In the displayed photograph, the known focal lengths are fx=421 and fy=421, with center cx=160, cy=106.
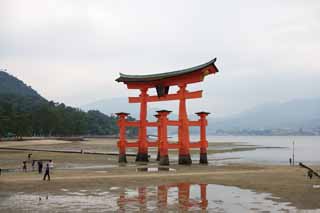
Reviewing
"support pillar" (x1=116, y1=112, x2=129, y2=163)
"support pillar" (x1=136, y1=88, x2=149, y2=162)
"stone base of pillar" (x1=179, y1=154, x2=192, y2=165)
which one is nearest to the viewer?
"stone base of pillar" (x1=179, y1=154, x2=192, y2=165)

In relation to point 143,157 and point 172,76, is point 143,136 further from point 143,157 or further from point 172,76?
point 172,76

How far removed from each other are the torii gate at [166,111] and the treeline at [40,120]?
53570 millimetres

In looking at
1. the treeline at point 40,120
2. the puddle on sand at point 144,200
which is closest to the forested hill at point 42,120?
the treeline at point 40,120

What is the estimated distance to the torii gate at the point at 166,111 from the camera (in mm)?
36969

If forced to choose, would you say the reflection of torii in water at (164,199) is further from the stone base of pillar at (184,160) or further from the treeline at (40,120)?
the treeline at (40,120)

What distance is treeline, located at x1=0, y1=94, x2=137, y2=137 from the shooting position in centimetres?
9088

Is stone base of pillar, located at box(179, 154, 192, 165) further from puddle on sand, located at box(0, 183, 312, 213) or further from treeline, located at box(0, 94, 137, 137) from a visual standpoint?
treeline, located at box(0, 94, 137, 137)

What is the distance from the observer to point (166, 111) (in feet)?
124

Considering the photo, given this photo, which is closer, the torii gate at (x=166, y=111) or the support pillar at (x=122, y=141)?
the torii gate at (x=166, y=111)

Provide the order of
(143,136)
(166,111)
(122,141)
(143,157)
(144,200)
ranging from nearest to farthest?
(144,200) < (166,111) < (122,141) < (143,157) < (143,136)

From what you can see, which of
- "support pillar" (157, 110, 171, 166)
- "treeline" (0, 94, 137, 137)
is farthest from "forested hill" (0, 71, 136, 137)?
"support pillar" (157, 110, 171, 166)

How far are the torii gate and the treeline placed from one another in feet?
176

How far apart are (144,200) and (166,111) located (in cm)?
2047

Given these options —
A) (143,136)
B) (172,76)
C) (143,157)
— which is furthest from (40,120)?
(172,76)
